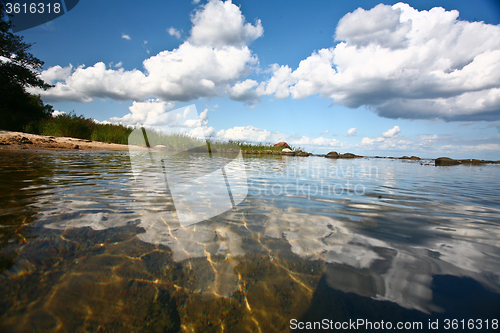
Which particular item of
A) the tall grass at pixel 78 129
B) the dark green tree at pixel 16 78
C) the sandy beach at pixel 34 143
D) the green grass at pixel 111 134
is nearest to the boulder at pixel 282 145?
the green grass at pixel 111 134

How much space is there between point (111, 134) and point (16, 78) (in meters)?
10.3

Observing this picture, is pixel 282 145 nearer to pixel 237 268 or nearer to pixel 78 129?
pixel 78 129

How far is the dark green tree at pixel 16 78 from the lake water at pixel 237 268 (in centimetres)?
2626

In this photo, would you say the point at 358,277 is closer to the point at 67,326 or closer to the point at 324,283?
the point at 324,283

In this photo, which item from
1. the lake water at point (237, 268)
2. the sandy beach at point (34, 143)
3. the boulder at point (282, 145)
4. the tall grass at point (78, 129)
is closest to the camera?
the lake water at point (237, 268)

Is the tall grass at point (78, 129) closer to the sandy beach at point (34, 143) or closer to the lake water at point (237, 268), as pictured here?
the sandy beach at point (34, 143)

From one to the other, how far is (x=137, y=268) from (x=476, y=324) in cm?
246

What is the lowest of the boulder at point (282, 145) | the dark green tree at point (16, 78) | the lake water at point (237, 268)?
the lake water at point (237, 268)

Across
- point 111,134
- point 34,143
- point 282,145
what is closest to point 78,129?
point 111,134

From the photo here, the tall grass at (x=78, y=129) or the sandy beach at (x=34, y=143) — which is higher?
the tall grass at (x=78, y=129)

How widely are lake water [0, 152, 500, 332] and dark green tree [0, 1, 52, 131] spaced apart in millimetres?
26262

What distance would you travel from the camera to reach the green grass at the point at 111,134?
20.8 meters

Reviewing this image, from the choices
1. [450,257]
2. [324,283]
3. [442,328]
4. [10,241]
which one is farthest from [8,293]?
[450,257]

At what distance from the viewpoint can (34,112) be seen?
24.3 m
